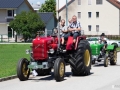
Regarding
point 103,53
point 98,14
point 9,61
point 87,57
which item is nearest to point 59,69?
point 87,57

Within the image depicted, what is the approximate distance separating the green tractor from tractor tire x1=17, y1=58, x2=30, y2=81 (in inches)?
264

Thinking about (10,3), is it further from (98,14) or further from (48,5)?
(48,5)

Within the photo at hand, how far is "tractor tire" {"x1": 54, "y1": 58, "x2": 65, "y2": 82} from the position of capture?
15562mm

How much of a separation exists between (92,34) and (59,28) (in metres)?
70.6

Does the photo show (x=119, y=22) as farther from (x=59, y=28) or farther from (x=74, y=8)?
(x=59, y=28)

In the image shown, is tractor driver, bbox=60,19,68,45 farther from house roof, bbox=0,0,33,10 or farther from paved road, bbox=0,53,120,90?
house roof, bbox=0,0,33,10

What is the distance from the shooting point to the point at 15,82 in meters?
15.8

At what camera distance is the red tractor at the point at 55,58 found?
1600 centimetres

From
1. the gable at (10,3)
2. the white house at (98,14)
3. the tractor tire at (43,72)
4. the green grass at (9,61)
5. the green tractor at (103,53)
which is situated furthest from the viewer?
the white house at (98,14)

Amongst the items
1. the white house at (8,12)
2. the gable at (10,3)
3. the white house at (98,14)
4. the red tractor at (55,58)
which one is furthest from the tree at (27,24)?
the red tractor at (55,58)

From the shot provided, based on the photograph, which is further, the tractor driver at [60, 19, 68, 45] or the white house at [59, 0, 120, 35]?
the white house at [59, 0, 120, 35]

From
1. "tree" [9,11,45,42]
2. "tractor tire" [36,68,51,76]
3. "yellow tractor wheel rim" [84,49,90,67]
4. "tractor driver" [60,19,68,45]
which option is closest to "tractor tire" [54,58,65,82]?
"tractor driver" [60,19,68,45]

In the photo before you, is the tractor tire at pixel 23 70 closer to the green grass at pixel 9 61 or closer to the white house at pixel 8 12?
the green grass at pixel 9 61

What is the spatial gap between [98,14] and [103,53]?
63712mm
